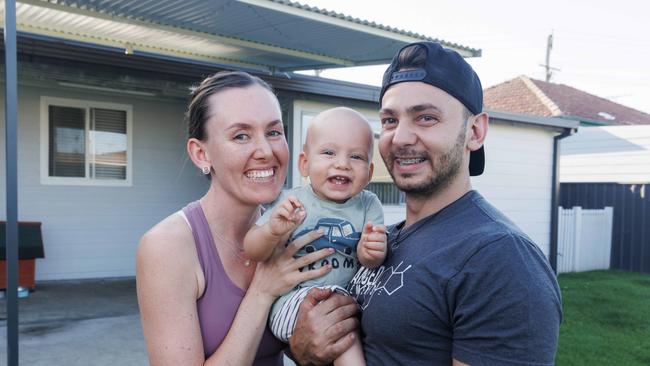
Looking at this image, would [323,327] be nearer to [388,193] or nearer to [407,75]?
[407,75]

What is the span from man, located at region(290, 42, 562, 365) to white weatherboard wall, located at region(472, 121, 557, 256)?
817 cm

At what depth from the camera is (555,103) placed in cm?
2142

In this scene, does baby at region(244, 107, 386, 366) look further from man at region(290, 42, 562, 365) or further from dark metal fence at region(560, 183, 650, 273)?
dark metal fence at region(560, 183, 650, 273)

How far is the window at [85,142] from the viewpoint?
8320 mm

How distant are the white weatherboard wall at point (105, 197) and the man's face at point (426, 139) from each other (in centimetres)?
725

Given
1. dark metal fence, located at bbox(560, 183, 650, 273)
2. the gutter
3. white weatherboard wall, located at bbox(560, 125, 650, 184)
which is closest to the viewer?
the gutter

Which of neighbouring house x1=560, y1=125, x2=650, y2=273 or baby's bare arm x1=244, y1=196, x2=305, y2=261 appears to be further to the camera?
neighbouring house x1=560, y1=125, x2=650, y2=273

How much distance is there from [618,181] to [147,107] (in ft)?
41.8

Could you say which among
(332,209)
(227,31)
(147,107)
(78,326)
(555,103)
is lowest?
(78,326)

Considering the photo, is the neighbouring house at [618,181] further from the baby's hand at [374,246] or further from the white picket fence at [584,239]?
the baby's hand at [374,246]

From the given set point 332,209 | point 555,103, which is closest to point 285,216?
point 332,209

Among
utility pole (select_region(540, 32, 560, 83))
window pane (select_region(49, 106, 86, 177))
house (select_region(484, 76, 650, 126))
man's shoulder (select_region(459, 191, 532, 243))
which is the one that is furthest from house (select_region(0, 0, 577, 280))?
utility pole (select_region(540, 32, 560, 83))

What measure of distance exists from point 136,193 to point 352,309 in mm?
7979

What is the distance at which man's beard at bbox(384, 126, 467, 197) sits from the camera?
1.76 m
